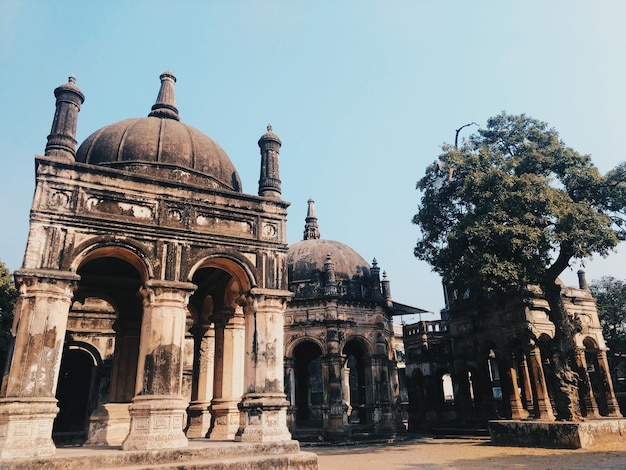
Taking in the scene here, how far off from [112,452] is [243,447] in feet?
8.39

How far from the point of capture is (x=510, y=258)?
1719 cm

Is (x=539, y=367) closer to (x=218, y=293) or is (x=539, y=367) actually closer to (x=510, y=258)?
(x=510, y=258)

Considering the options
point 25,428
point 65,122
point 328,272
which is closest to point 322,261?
point 328,272

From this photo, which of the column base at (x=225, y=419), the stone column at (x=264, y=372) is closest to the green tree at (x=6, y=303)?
the column base at (x=225, y=419)

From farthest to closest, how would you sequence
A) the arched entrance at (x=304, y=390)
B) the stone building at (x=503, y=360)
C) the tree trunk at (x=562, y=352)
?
the arched entrance at (x=304, y=390)
the stone building at (x=503, y=360)
the tree trunk at (x=562, y=352)

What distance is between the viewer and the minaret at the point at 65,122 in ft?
35.2

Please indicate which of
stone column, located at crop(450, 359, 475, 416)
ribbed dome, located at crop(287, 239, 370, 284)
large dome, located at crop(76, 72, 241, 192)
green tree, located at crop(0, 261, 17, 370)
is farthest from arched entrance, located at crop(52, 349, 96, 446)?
stone column, located at crop(450, 359, 475, 416)

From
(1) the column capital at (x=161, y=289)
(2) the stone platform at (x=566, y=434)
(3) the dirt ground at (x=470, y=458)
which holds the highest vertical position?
(1) the column capital at (x=161, y=289)

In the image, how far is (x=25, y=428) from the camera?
27.8 ft

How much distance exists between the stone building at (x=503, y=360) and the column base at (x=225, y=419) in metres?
11.9

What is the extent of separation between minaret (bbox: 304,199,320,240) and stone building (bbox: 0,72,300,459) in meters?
16.2

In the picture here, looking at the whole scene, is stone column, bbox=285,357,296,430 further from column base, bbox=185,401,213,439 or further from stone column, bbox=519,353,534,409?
stone column, bbox=519,353,534,409

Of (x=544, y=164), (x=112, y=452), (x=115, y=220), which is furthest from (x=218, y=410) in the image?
(x=544, y=164)

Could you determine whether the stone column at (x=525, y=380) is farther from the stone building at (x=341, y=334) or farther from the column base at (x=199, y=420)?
the column base at (x=199, y=420)
